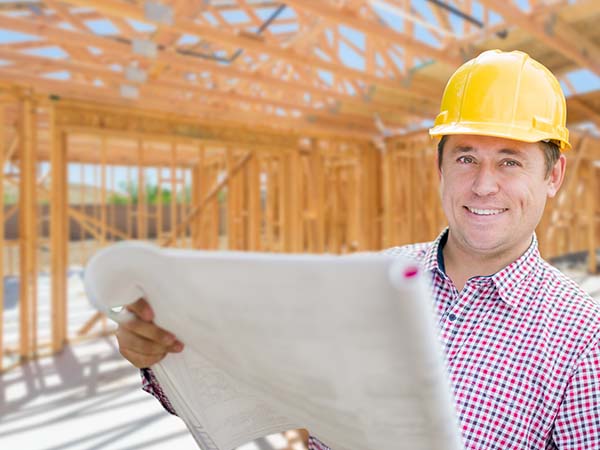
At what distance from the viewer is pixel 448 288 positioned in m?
1.26

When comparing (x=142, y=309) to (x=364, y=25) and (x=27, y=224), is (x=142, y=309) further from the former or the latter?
(x=27, y=224)

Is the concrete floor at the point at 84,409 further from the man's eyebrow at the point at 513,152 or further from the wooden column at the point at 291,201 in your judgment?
the wooden column at the point at 291,201

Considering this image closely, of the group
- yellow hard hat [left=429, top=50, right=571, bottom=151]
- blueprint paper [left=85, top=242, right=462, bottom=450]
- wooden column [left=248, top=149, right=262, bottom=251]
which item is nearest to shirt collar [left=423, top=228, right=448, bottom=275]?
yellow hard hat [left=429, top=50, right=571, bottom=151]

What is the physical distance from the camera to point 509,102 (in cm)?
120

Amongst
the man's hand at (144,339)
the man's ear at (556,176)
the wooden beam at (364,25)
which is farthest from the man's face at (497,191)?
the wooden beam at (364,25)

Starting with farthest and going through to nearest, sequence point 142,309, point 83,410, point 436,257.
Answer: point 83,410 < point 436,257 < point 142,309

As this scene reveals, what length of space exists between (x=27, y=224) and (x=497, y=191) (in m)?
6.01

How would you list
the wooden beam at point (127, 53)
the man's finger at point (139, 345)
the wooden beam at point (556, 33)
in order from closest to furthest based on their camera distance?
1. the man's finger at point (139, 345)
2. the wooden beam at point (556, 33)
3. the wooden beam at point (127, 53)

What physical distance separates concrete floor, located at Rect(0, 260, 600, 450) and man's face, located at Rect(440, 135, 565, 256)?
9.71 ft

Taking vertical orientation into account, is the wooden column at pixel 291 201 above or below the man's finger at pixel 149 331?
above

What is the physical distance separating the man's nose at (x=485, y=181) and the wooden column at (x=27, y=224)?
594cm

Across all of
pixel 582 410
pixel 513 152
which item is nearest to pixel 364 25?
pixel 513 152

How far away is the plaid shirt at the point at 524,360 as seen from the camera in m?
0.93

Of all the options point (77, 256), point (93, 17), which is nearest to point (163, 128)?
point (93, 17)
